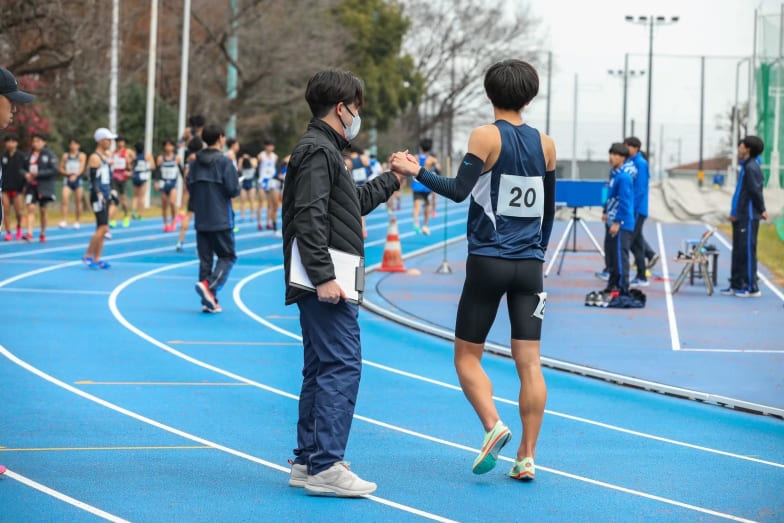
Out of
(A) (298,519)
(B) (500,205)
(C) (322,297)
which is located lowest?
(A) (298,519)

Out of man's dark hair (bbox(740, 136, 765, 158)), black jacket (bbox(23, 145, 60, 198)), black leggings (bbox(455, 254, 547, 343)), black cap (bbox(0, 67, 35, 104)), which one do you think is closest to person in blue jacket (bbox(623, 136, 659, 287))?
man's dark hair (bbox(740, 136, 765, 158))

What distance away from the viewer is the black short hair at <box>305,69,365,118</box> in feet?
20.1

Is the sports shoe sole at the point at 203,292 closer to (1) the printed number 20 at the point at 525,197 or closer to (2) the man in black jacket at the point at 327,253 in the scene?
(2) the man in black jacket at the point at 327,253

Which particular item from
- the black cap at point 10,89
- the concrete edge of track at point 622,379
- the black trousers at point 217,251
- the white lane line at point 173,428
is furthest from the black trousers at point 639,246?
the black cap at point 10,89

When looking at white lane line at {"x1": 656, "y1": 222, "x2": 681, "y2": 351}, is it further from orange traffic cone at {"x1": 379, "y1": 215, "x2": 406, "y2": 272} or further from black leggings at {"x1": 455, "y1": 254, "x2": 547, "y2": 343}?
black leggings at {"x1": 455, "y1": 254, "x2": 547, "y2": 343}

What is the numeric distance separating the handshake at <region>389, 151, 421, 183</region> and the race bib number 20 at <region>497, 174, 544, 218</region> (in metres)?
0.44

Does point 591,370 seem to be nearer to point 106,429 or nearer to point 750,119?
point 106,429

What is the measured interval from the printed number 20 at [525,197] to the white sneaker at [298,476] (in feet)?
5.44

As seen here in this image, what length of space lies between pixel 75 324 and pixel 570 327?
16.7 ft

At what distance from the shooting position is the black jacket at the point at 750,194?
16.5 m

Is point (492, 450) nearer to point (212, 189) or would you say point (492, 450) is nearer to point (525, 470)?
point (525, 470)

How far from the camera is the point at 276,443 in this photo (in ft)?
24.2

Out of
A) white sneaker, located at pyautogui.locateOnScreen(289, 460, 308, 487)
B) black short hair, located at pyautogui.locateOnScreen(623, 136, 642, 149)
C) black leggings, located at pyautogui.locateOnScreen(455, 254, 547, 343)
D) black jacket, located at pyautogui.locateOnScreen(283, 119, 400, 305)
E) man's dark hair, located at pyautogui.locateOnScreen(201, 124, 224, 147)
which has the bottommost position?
white sneaker, located at pyautogui.locateOnScreen(289, 460, 308, 487)

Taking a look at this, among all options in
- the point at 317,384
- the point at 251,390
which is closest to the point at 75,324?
the point at 251,390
